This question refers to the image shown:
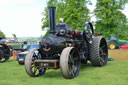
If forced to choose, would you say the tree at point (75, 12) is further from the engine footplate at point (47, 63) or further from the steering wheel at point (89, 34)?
the engine footplate at point (47, 63)

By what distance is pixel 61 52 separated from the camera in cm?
682

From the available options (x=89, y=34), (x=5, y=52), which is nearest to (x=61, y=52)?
(x=89, y=34)

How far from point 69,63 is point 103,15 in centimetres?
2099

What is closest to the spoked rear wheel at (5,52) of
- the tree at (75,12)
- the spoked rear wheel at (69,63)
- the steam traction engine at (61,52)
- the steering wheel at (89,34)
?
the steam traction engine at (61,52)

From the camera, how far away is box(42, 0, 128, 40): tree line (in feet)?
82.7

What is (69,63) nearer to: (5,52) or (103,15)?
(5,52)

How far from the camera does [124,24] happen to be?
84.2ft

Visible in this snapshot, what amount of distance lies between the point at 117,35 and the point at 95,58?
18.1 meters

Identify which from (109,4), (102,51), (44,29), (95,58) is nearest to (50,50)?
(95,58)

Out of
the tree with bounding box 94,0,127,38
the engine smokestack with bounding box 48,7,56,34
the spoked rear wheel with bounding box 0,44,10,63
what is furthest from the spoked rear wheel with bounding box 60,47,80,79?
the tree with bounding box 94,0,127,38

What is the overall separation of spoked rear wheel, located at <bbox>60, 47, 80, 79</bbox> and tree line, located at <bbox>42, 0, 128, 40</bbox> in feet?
60.1

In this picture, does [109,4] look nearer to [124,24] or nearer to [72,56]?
[124,24]

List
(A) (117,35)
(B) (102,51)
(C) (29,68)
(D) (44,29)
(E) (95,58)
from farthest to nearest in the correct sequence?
(D) (44,29), (A) (117,35), (B) (102,51), (E) (95,58), (C) (29,68)

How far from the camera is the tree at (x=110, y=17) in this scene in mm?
25469
